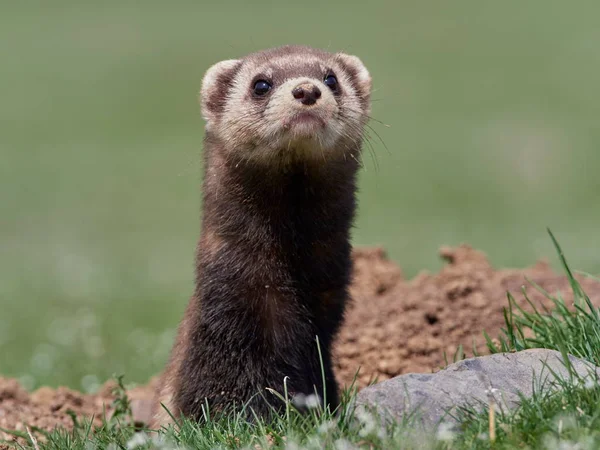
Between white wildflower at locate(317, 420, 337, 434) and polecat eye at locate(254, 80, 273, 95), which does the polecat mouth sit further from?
white wildflower at locate(317, 420, 337, 434)

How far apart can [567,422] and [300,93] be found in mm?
2630

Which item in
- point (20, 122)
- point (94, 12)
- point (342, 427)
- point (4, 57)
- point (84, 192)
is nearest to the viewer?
point (342, 427)

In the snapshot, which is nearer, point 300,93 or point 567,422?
point 567,422

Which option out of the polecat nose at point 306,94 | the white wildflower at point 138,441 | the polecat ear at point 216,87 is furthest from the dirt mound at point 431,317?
the white wildflower at point 138,441

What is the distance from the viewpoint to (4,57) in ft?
102

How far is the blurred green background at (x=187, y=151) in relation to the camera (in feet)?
42.9

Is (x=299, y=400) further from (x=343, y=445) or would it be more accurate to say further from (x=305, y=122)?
(x=305, y=122)

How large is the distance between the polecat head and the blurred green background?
44 cm

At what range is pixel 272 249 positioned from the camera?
6.34 meters

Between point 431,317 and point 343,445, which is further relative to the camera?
point 431,317

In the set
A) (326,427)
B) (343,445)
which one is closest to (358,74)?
(326,427)

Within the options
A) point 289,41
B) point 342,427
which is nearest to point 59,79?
point 289,41

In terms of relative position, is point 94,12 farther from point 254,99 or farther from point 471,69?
point 254,99

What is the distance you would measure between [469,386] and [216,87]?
119 inches
